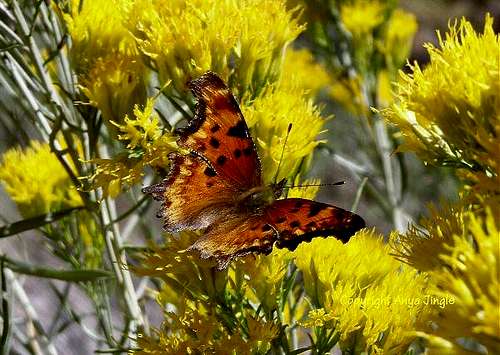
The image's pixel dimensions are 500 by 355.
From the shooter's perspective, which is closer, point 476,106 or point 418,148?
point 476,106

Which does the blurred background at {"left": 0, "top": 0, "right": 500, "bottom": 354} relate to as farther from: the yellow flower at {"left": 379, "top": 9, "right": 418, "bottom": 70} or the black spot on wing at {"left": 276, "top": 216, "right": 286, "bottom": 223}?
the black spot on wing at {"left": 276, "top": 216, "right": 286, "bottom": 223}

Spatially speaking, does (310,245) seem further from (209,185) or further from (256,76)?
(256,76)

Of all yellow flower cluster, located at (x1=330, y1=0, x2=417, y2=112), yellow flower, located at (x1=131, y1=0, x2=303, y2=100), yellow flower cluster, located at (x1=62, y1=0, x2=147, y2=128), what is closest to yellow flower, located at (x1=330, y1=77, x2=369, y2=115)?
yellow flower cluster, located at (x1=330, y1=0, x2=417, y2=112)

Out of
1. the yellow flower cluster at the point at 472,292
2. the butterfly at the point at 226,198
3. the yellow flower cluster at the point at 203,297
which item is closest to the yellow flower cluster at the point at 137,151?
the butterfly at the point at 226,198

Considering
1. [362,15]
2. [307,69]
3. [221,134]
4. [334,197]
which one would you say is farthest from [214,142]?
[334,197]

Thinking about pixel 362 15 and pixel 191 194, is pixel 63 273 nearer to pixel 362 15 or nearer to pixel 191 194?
pixel 191 194

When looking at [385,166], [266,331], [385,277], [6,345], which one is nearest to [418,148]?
[385,277]

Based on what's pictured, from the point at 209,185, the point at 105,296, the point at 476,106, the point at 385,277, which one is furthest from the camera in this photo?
the point at 105,296

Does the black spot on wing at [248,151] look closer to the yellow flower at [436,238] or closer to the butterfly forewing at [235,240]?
the butterfly forewing at [235,240]
